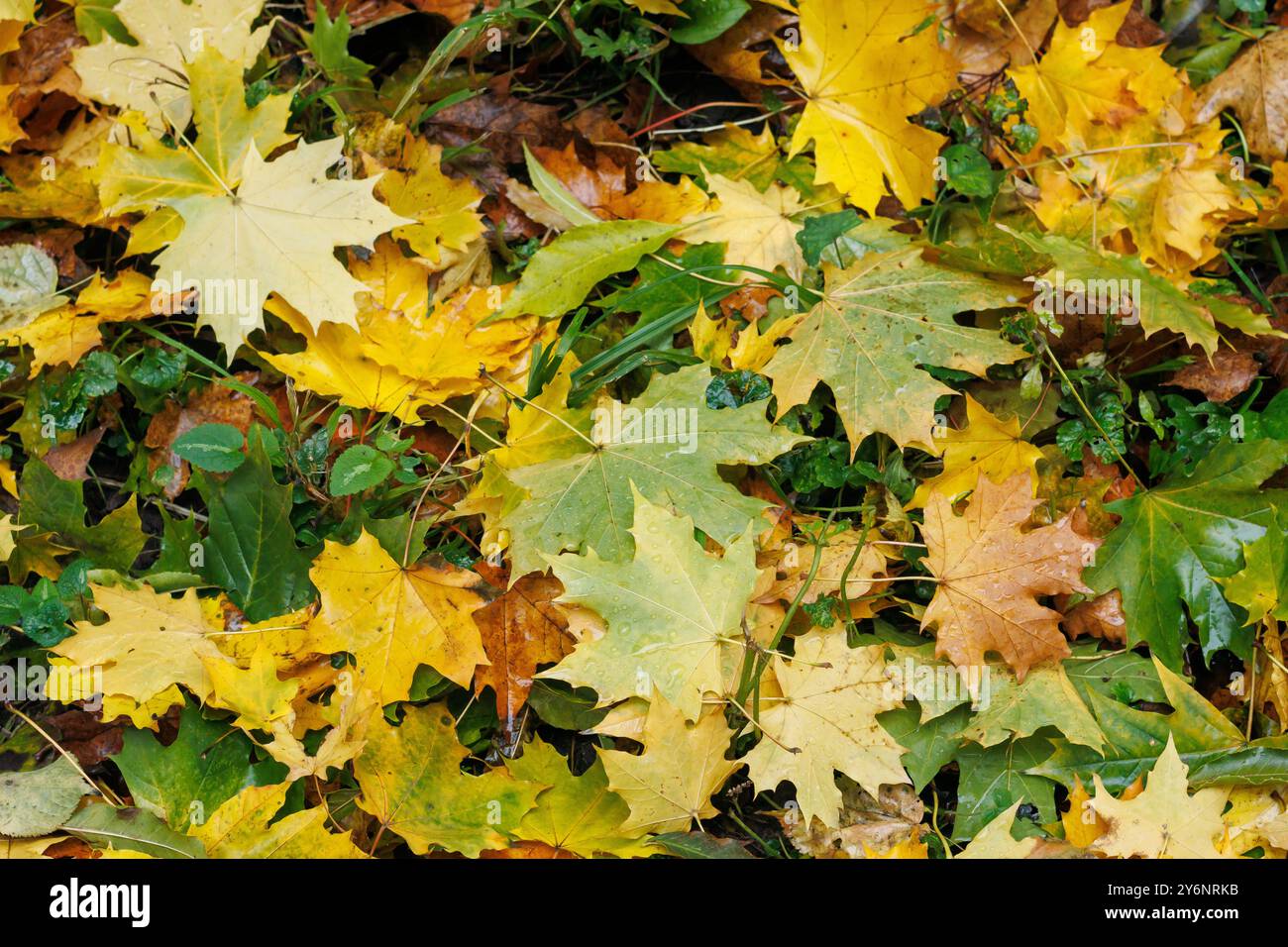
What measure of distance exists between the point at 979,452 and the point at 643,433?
0.68m

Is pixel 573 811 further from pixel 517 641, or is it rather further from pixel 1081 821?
pixel 1081 821

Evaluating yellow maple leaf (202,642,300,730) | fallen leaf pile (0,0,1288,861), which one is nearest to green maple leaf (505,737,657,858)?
fallen leaf pile (0,0,1288,861)

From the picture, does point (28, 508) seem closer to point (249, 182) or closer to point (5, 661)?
point (5, 661)

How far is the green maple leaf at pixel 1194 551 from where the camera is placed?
184 centimetres

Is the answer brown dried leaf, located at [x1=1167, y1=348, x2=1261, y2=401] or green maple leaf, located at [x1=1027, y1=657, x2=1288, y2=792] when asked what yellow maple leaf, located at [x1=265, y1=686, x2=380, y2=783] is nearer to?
green maple leaf, located at [x1=1027, y1=657, x2=1288, y2=792]

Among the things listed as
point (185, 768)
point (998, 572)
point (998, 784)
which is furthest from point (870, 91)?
point (185, 768)

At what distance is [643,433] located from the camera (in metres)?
1.86

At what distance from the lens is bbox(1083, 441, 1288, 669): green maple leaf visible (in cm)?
184

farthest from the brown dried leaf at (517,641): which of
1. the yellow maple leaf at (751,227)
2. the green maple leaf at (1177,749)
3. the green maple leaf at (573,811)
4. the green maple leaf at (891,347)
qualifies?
the green maple leaf at (1177,749)

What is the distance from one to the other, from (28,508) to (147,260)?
585 mm

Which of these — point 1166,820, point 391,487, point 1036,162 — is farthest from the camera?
point 1036,162

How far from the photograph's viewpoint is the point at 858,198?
81.1 inches

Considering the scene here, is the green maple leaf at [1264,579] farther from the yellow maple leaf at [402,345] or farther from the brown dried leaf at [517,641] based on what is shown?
the yellow maple leaf at [402,345]

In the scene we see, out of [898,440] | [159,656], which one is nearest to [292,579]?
[159,656]
